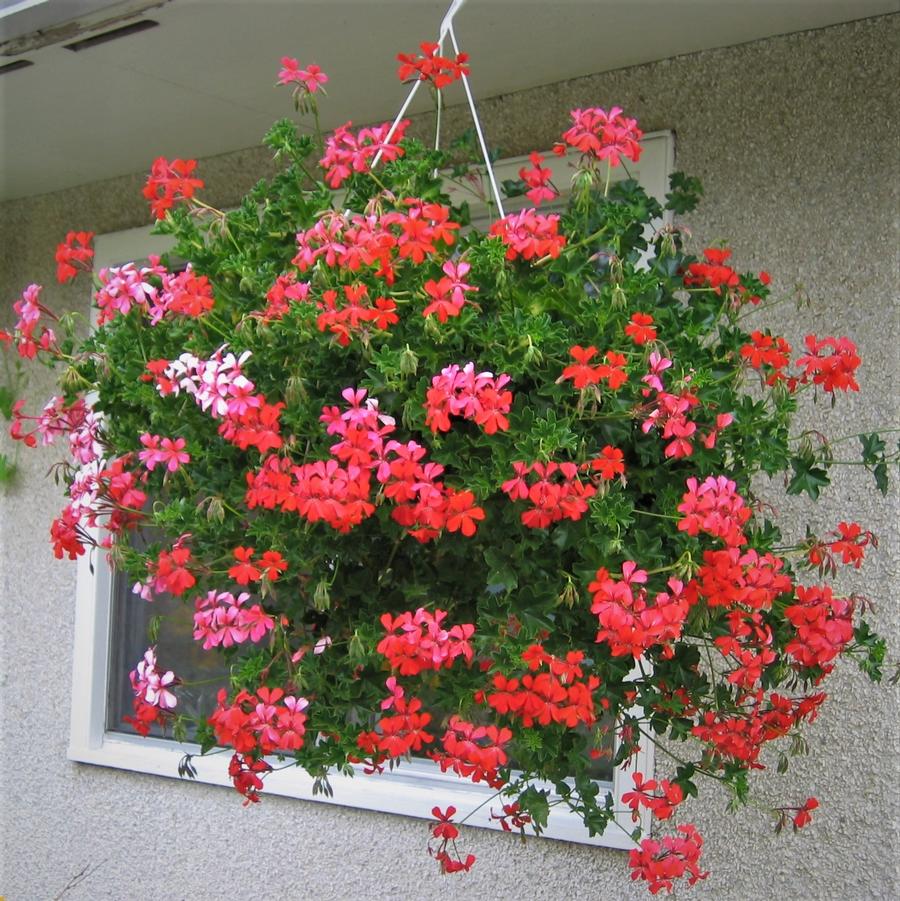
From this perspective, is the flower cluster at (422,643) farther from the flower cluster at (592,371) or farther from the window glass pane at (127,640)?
the window glass pane at (127,640)

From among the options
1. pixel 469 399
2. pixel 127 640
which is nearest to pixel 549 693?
pixel 469 399

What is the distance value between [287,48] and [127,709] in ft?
7.47

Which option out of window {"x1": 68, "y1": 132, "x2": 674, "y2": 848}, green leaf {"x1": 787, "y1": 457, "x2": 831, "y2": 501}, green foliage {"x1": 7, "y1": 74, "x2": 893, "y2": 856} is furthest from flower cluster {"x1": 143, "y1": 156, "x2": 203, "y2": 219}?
window {"x1": 68, "y1": 132, "x2": 674, "y2": 848}

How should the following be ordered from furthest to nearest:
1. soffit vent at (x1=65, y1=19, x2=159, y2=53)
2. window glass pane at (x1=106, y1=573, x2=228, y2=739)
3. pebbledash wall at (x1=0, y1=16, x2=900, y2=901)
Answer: window glass pane at (x1=106, y1=573, x2=228, y2=739) → soffit vent at (x1=65, y1=19, x2=159, y2=53) → pebbledash wall at (x1=0, y1=16, x2=900, y2=901)

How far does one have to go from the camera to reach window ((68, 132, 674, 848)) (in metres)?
3.04

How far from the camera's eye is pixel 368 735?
163 cm

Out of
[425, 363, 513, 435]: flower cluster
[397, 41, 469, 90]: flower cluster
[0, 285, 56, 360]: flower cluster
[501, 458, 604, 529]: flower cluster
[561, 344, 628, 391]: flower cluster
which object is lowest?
[501, 458, 604, 529]: flower cluster

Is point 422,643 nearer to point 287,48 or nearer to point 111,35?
point 287,48

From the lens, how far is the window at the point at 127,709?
3.04m

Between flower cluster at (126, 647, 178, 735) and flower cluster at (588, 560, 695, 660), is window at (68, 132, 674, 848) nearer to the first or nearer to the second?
flower cluster at (126, 647, 178, 735)

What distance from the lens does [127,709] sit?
3779 millimetres

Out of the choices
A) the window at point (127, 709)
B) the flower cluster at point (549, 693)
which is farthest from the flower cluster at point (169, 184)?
the window at point (127, 709)

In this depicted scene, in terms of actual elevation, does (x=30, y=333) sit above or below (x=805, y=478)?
above

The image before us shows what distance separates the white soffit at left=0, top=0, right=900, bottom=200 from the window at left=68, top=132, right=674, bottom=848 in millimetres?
361
